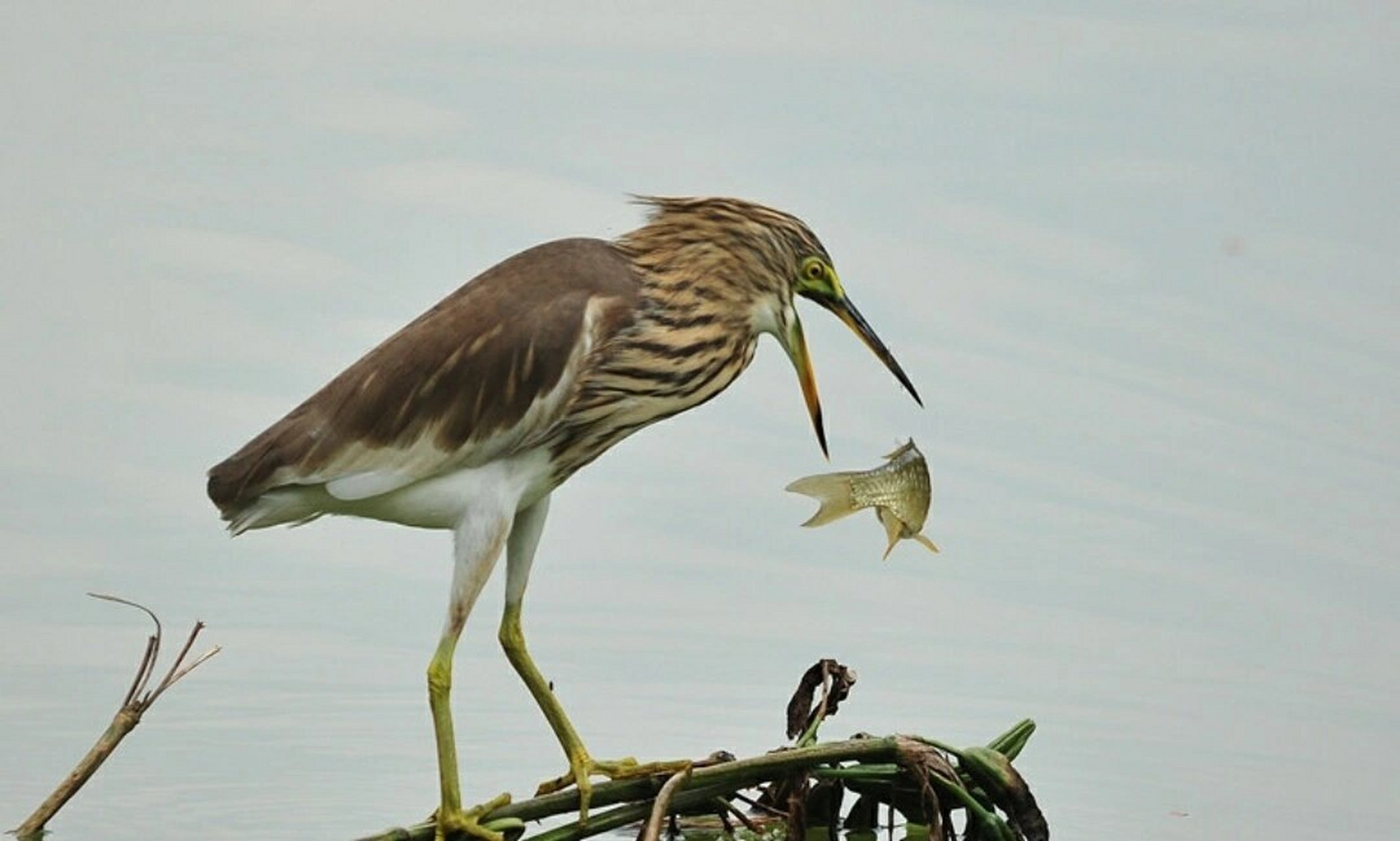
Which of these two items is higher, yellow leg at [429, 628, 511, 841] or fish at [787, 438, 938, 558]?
fish at [787, 438, 938, 558]

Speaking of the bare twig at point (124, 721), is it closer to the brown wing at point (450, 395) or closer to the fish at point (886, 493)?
the brown wing at point (450, 395)

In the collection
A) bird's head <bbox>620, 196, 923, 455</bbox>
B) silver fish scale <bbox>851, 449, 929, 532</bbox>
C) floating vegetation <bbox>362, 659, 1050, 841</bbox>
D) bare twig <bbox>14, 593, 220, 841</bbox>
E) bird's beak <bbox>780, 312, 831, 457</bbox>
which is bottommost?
floating vegetation <bbox>362, 659, 1050, 841</bbox>

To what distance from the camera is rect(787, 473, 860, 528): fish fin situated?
359 inches

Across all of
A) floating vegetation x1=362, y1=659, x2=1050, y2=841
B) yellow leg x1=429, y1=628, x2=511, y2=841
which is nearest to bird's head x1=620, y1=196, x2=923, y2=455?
floating vegetation x1=362, y1=659, x2=1050, y2=841

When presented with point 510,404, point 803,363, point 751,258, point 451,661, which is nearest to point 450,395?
point 510,404

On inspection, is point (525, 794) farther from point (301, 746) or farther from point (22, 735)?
point (22, 735)

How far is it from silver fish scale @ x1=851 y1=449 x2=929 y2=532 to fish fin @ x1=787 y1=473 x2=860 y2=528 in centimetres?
4

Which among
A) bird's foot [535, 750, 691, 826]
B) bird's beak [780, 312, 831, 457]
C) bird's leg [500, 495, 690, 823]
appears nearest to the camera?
bird's foot [535, 750, 691, 826]

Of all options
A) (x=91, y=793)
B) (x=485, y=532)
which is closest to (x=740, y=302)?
(x=485, y=532)

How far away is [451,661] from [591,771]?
0.50 m

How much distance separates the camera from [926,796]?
26.5ft

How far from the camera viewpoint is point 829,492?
9.16 m

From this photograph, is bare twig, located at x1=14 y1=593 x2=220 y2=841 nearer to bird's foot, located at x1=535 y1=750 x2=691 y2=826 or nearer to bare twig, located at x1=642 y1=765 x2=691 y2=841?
bird's foot, located at x1=535 y1=750 x2=691 y2=826

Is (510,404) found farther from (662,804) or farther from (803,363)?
(662,804)
